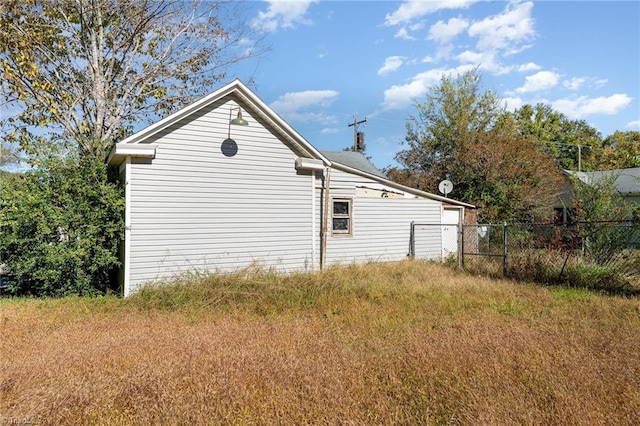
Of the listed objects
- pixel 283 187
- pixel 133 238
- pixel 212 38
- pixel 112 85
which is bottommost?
pixel 133 238

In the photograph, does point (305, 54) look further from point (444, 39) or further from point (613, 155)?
point (613, 155)

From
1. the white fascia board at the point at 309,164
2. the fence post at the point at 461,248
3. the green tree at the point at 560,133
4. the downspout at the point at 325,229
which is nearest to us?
the white fascia board at the point at 309,164

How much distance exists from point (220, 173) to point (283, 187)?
70.8 inches

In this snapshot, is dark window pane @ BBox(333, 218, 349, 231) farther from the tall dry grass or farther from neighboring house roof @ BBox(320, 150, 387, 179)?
neighboring house roof @ BBox(320, 150, 387, 179)

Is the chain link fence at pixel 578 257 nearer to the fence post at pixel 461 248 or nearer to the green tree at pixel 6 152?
the fence post at pixel 461 248

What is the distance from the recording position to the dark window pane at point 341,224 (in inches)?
456

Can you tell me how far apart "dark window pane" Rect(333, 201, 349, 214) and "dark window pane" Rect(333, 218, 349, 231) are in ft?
0.84

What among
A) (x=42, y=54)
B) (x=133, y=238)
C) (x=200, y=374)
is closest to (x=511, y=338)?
(x=200, y=374)

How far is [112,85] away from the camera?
12.6 m

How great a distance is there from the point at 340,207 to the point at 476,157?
10.0 metres

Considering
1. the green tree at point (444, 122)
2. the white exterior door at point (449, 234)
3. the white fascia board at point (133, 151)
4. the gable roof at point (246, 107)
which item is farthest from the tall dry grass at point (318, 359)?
the green tree at point (444, 122)

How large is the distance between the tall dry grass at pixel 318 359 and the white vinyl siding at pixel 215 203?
4.27 ft

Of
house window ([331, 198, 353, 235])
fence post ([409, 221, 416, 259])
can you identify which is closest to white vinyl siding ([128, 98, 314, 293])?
house window ([331, 198, 353, 235])

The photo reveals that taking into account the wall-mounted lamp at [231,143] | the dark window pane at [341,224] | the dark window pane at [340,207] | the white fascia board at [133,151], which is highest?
the wall-mounted lamp at [231,143]
